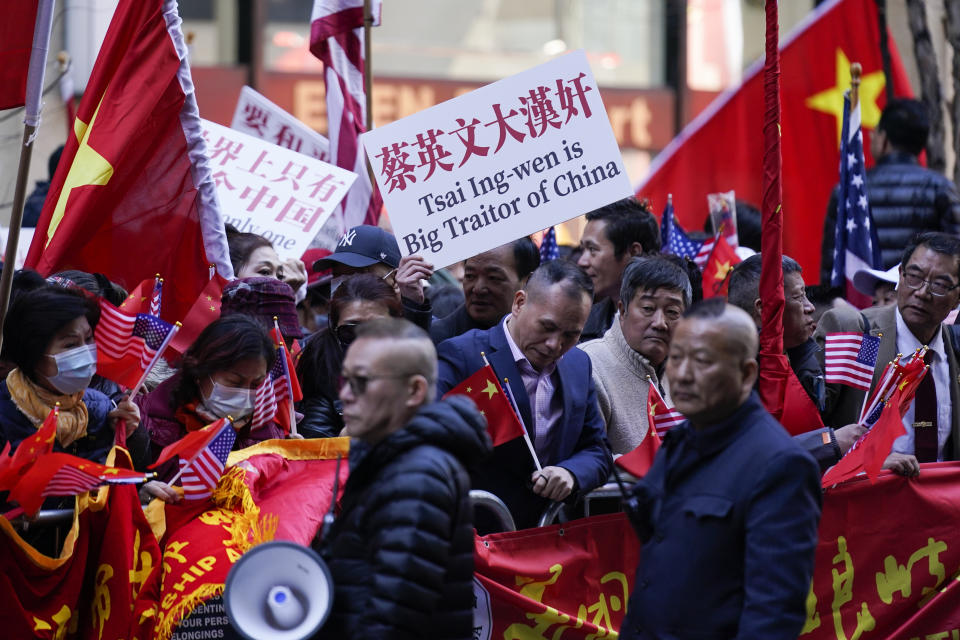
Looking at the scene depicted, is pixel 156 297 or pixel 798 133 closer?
pixel 156 297

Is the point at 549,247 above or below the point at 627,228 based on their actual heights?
below

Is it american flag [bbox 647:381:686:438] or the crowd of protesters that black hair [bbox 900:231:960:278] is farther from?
american flag [bbox 647:381:686:438]

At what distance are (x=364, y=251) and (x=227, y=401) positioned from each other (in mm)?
1605

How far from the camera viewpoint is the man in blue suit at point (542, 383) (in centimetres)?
536

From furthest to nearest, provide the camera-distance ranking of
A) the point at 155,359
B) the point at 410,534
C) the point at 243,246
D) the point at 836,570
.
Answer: the point at 243,246, the point at 836,570, the point at 155,359, the point at 410,534

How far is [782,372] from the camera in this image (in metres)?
5.81

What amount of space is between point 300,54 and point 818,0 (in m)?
6.36

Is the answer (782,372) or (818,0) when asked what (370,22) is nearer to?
(782,372)

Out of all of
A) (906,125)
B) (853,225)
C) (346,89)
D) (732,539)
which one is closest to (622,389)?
(732,539)

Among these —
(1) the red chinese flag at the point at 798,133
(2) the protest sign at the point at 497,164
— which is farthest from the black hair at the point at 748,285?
(1) the red chinese flag at the point at 798,133

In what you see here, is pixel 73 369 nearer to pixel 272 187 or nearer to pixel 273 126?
pixel 272 187

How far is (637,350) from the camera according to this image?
604 cm

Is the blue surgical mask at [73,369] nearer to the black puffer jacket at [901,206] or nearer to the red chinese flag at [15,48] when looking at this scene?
the red chinese flag at [15,48]

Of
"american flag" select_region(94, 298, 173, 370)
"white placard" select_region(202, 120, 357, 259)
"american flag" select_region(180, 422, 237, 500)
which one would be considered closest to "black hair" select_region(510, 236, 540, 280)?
"white placard" select_region(202, 120, 357, 259)
